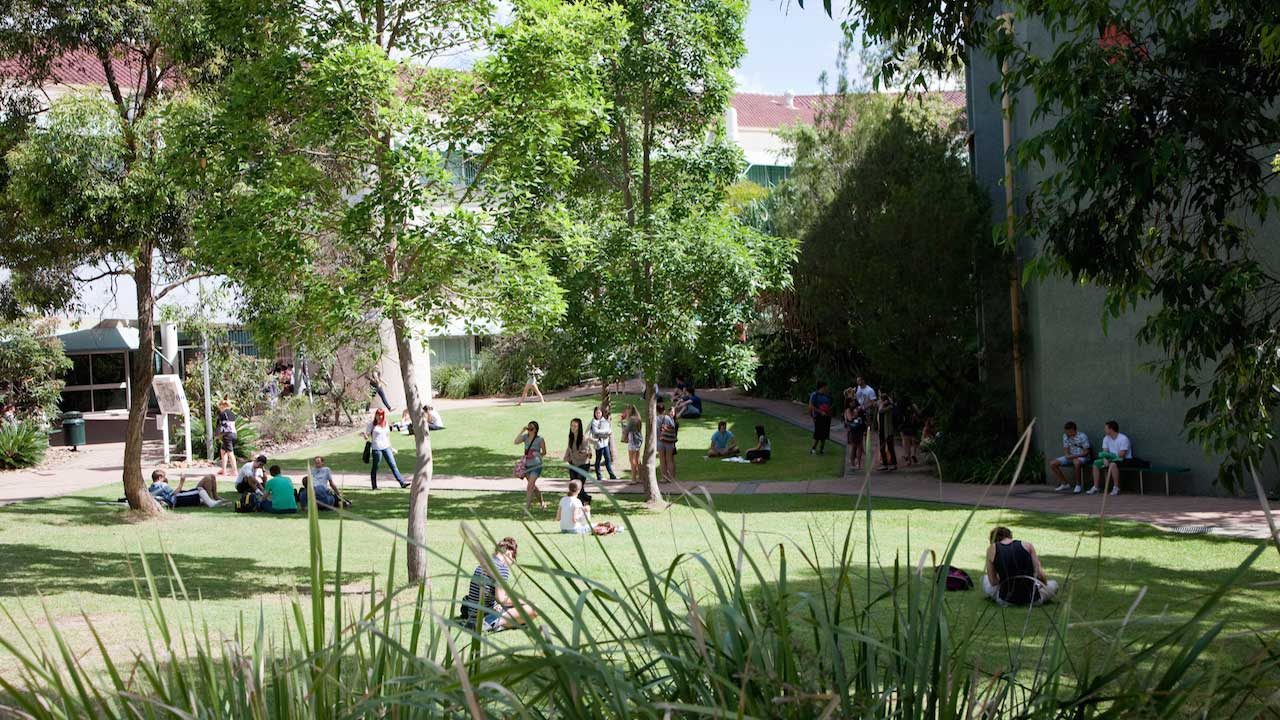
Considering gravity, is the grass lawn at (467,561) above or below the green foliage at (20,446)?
below

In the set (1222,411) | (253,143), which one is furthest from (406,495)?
(1222,411)

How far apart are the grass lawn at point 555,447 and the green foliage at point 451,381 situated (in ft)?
15.3

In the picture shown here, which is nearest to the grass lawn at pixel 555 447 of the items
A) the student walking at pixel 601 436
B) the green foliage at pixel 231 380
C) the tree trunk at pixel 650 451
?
the student walking at pixel 601 436

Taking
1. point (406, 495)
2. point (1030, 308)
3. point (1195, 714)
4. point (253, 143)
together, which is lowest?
point (406, 495)

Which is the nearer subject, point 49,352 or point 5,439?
point 5,439

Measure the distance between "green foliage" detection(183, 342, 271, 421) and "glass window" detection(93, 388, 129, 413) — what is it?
719 cm

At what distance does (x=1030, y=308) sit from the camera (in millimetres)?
21203

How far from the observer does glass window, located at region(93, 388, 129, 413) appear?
1403 inches

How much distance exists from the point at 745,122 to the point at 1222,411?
50693mm

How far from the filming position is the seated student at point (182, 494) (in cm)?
1991

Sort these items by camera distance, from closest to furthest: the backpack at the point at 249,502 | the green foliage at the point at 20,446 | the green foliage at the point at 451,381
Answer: the backpack at the point at 249,502, the green foliage at the point at 20,446, the green foliage at the point at 451,381

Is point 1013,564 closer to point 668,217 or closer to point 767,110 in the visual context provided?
point 668,217

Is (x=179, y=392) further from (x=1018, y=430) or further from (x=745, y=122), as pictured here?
(x=745, y=122)

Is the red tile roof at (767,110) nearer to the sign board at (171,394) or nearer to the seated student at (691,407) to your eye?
the seated student at (691,407)
